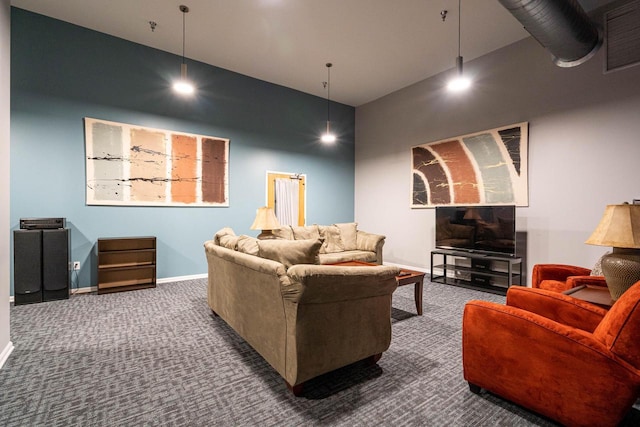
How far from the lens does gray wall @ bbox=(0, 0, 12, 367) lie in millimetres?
2117

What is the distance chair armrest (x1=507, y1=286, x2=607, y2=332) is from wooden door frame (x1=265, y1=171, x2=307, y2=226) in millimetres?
4362

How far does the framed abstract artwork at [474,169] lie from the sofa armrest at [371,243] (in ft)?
3.74

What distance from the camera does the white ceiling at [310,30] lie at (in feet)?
11.5

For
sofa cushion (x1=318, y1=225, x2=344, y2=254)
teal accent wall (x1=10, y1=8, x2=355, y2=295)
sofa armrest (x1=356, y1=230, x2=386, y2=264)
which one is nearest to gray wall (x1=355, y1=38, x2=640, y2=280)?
sofa armrest (x1=356, y1=230, x2=386, y2=264)

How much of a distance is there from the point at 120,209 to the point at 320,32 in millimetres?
3833

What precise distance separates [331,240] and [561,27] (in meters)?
3.89

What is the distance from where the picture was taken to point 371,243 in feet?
16.2

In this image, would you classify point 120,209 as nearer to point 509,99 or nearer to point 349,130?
point 349,130

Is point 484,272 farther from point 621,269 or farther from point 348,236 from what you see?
point 621,269

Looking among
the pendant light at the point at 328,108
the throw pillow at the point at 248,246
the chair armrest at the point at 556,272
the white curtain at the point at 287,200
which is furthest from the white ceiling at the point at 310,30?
the chair armrest at the point at 556,272

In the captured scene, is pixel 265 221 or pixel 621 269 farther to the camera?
pixel 265 221

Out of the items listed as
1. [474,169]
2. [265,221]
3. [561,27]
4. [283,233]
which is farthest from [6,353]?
[474,169]

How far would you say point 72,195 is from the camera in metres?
3.92

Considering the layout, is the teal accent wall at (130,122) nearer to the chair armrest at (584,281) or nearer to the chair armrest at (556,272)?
the chair armrest at (556,272)
